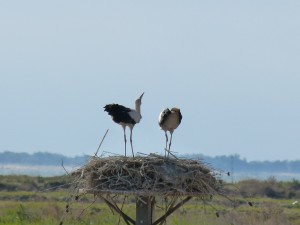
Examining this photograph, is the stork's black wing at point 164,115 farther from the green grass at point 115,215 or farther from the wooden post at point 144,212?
the green grass at point 115,215

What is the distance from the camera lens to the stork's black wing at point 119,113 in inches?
632

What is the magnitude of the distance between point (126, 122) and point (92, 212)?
1525 centimetres

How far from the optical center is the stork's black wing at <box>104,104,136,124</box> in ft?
52.7

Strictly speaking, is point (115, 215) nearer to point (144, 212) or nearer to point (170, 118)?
point (170, 118)

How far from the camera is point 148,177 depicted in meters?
14.6

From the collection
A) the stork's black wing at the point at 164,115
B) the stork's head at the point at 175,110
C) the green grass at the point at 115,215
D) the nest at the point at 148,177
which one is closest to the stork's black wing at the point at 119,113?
the stork's black wing at the point at 164,115

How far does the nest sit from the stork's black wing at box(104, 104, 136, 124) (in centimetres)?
99

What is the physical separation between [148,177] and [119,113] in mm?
1754

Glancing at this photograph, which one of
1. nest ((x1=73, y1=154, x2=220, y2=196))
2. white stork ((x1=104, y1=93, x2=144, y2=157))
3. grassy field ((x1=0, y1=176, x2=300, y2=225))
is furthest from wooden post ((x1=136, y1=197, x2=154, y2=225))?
grassy field ((x1=0, y1=176, x2=300, y2=225))

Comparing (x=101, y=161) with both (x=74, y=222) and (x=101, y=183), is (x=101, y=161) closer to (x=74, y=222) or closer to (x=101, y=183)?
(x=101, y=183)

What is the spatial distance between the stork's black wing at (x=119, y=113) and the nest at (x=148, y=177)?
995mm

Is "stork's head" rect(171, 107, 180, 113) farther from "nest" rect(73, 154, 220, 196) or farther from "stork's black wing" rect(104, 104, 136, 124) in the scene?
"nest" rect(73, 154, 220, 196)

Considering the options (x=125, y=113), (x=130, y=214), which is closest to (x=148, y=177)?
(x=125, y=113)

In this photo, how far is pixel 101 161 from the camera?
1517 cm
